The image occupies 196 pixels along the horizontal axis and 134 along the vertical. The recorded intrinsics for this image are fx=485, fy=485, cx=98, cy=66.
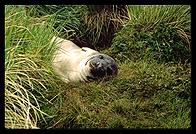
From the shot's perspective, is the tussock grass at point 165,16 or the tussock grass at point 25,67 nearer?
the tussock grass at point 25,67

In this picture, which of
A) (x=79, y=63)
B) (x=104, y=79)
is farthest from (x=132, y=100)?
(x=79, y=63)

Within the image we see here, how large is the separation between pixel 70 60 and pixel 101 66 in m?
0.18

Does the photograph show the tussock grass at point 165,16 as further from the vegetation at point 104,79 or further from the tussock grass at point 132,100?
the tussock grass at point 132,100

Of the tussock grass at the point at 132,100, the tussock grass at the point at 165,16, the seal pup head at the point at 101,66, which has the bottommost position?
the tussock grass at the point at 132,100

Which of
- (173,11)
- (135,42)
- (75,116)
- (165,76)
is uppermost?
(173,11)

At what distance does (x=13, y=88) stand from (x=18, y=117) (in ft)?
0.52

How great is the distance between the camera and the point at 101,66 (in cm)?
258

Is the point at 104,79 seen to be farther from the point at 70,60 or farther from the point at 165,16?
the point at 165,16

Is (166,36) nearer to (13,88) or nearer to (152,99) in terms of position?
(152,99)

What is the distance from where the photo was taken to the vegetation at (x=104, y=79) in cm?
254

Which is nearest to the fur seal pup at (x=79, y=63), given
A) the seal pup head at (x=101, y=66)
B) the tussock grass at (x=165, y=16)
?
the seal pup head at (x=101, y=66)
